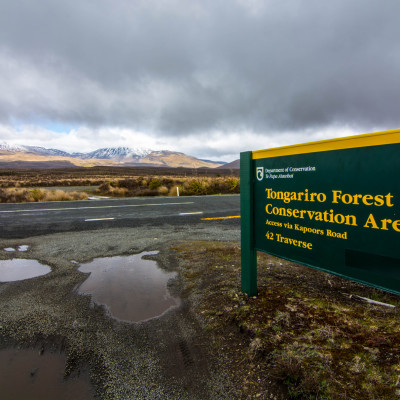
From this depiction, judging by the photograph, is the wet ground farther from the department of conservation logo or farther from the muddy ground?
the department of conservation logo

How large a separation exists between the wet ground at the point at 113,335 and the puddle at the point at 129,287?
0.02 m

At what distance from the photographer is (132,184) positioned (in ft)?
76.5

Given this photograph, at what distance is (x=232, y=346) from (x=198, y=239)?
4213 mm

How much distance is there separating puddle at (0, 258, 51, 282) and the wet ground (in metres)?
0.17

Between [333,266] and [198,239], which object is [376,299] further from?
[198,239]

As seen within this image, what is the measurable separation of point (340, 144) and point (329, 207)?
0.58m

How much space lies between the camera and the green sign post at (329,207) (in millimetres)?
2018

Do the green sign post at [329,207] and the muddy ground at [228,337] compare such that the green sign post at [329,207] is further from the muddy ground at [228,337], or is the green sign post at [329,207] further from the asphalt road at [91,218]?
the asphalt road at [91,218]

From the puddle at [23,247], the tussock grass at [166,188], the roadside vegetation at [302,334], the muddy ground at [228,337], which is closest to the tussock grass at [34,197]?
the tussock grass at [166,188]

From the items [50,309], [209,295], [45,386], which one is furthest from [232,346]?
[50,309]

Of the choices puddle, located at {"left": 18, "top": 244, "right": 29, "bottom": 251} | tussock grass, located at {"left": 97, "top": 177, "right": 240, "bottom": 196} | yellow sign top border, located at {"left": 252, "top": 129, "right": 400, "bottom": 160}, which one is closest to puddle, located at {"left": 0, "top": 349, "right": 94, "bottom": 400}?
yellow sign top border, located at {"left": 252, "top": 129, "right": 400, "bottom": 160}

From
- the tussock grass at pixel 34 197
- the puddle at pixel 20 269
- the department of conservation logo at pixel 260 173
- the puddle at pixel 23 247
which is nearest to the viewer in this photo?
the department of conservation logo at pixel 260 173

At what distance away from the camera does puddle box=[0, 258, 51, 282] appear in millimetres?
4328

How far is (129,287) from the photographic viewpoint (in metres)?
3.92
